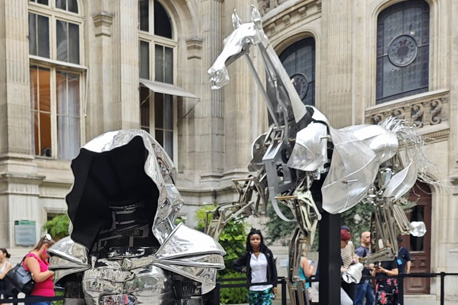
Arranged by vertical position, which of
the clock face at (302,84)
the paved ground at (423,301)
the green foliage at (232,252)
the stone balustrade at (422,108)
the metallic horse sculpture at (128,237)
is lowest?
the paved ground at (423,301)

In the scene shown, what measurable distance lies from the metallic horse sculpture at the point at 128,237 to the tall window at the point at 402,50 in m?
11.4

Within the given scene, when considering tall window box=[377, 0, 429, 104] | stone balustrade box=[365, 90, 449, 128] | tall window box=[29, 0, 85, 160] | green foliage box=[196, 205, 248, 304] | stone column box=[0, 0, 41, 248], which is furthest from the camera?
tall window box=[29, 0, 85, 160]

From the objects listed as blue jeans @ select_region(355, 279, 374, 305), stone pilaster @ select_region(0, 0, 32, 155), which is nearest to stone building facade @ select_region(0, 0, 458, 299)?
stone pilaster @ select_region(0, 0, 32, 155)

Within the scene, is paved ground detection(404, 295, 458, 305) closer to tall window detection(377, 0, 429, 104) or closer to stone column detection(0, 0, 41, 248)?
tall window detection(377, 0, 429, 104)

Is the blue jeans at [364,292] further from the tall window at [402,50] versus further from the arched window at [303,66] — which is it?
the arched window at [303,66]

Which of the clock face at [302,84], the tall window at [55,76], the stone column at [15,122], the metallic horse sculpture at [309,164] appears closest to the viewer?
the metallic horse sculpture at [309,164]

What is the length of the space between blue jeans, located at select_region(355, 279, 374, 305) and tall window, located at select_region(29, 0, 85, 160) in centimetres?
995

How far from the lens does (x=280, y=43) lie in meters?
16.8

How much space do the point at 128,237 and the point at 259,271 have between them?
162 inches

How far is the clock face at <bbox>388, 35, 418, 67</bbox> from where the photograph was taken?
13.2 m

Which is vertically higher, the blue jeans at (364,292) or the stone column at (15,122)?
the stone column at (15,122)

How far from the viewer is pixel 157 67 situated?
17391mm

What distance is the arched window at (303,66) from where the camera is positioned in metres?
16.2

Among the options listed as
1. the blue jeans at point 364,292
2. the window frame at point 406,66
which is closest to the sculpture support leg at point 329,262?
the blue jeans at point 364,292
